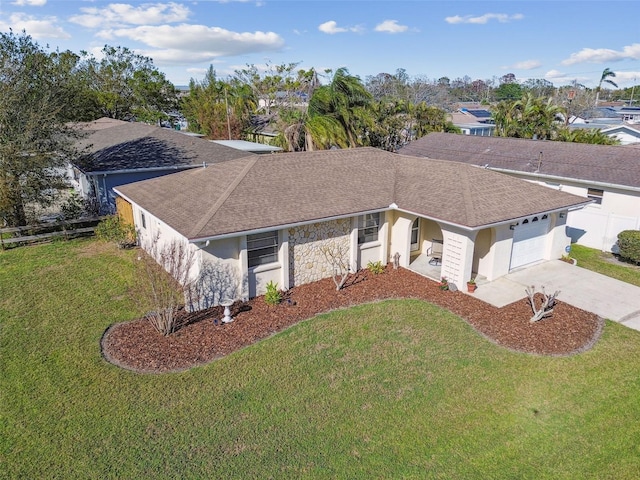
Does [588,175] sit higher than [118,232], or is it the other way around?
[588,175]

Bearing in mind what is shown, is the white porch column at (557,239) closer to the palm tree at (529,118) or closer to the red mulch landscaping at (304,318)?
the red mulch landscaping at (304,318)

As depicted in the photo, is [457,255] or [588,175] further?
[588,175]

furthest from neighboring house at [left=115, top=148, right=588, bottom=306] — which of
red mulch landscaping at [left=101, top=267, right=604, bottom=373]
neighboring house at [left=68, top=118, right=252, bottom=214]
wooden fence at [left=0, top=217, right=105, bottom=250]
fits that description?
neighboring house at [left=68, top=118, right=252, bottom=214]

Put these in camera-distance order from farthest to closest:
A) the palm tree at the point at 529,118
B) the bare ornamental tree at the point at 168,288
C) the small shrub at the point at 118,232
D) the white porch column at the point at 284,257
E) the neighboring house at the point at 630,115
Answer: the neighboring house at the point at 630,115 < the palm tree at the point at 529,118 < the small shrub at the point at 118,232 < the white porch column at the point at 284,257 < the bare ornamental tree at the point at 168,288

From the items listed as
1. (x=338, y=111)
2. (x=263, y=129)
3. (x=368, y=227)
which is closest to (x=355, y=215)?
(x=368, y=227)

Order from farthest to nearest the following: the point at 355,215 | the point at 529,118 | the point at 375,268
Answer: the point at 529,118 < the point at 375,268 < the point at 355,215

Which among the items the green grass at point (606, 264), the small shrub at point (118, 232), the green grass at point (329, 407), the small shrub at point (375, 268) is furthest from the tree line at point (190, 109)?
the small shrub at point (375, 268)

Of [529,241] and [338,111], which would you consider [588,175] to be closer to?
[529,241]
